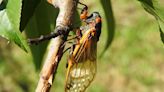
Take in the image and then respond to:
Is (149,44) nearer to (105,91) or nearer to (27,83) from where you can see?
(105,91)

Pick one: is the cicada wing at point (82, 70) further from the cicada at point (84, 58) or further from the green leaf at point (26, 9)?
the green leaf at point (26, 9)

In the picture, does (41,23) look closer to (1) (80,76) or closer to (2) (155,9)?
(1) (80,76)

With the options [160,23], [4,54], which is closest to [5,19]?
[160,23]

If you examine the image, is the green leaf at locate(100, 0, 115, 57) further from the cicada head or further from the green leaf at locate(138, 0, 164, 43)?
the green leaf at locate(138, 0, 164, 43)

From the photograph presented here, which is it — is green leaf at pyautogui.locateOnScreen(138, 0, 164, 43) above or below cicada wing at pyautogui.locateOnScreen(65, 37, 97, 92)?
above

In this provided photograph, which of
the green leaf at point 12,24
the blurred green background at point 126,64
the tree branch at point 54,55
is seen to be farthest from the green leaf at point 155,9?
the blurred green background at point 126,64

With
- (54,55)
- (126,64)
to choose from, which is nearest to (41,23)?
(54,55)

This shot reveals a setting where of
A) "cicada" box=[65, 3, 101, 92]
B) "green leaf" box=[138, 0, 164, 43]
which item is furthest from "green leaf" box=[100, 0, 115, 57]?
"green leaf" box=[138, 0, 164, 43]
